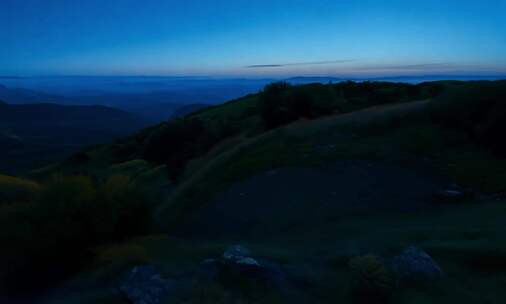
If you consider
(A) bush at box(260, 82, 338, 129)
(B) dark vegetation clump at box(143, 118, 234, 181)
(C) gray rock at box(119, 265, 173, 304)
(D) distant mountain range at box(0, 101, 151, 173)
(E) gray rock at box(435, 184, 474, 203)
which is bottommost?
(D) distant mountain range at box(0, 101, 151, 173)

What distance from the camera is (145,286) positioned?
656 centimetres

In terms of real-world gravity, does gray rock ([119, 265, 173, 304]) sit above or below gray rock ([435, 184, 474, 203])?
above

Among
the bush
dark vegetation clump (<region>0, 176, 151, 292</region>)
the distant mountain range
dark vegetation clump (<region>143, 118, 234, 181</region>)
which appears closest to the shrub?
dark vegetation clump (<region>0, 176, 151, 292</region>)

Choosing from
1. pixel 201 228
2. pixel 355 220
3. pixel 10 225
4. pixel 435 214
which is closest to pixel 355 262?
pixel 355 220

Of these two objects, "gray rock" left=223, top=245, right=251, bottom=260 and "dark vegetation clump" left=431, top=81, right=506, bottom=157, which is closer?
"gray rock" left=223, top=245, right=251, bottom=260

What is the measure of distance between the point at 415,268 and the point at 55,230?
288 inches

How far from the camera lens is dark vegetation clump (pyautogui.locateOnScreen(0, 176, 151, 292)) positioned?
8992 mm

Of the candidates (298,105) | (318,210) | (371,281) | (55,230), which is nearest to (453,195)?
(318,210)

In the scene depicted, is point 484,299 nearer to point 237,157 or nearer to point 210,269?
point 210,269

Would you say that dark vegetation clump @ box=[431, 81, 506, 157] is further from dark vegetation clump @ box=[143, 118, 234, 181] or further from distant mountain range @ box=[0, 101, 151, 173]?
distant mountain range @ box=[0, 101, 151, 173]

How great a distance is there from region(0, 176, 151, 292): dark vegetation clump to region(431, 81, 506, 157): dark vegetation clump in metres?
14.4

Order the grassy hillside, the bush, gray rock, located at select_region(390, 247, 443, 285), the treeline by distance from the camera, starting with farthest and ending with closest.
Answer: the bush → the treeline → the grassy hillside → gray rock, located at select_region(390, 247, 443, 285)

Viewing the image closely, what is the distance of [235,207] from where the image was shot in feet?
43.5

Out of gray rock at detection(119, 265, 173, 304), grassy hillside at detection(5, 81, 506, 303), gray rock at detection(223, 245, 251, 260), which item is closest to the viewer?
gray rock at detection(119, 265, 173, 304)
